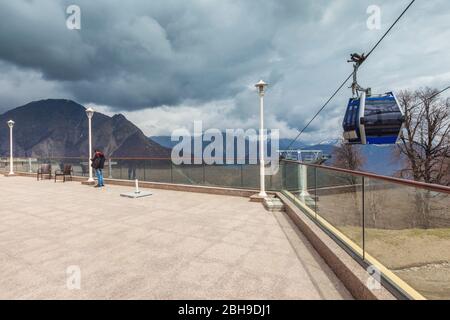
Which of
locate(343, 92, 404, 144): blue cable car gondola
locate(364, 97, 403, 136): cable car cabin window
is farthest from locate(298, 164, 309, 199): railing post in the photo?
locate(364, 97, 403, 136): cable car cabin window

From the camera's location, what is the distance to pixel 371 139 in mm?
13305

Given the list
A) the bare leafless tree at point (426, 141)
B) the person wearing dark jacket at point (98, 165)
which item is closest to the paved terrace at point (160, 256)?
the person wearing dark jacket at point (98, 165)

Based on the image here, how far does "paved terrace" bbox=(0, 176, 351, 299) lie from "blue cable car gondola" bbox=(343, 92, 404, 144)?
969 cm

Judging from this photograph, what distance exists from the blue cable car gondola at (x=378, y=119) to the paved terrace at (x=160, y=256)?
9689mm

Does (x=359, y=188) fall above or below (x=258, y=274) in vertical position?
above

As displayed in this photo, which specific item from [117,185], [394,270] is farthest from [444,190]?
[117,185]

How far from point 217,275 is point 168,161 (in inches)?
352

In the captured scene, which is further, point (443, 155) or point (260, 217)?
point (443, 155)

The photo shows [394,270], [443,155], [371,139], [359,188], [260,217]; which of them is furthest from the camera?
[443,155]

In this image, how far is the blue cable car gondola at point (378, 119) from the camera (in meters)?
12.8

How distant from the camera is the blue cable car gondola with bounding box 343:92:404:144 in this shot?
1277 cm

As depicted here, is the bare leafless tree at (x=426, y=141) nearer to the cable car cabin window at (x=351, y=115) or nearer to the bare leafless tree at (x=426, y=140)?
the bare leafless tree at (x=426, y=140)

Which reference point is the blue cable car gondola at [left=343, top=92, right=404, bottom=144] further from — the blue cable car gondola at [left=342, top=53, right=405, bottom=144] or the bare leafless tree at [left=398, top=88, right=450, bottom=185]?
the bare leafless tree at [left=398, top=88, right=450, bottom=185]
